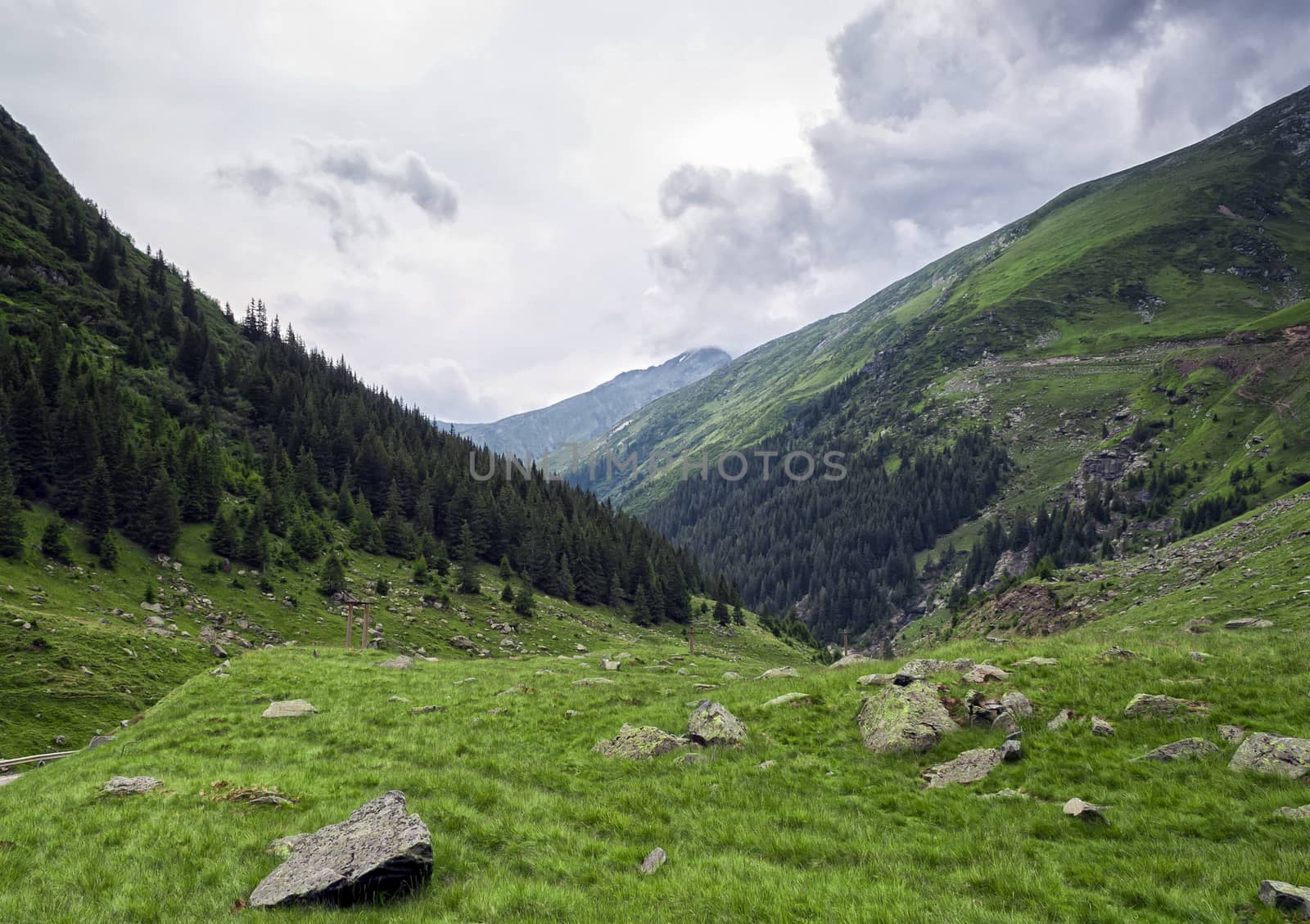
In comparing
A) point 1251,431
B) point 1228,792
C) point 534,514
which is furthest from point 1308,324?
→ point 1228,792

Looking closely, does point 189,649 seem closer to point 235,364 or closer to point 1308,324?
point 235,364

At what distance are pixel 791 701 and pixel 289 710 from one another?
18868mm

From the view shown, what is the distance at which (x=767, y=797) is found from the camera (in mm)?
13188

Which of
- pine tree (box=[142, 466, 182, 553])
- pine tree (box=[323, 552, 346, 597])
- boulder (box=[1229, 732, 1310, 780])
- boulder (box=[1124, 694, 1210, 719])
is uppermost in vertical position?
pine tree (box=[142, 466, 182, 553])

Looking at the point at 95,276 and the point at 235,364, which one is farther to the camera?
the point at 235,364

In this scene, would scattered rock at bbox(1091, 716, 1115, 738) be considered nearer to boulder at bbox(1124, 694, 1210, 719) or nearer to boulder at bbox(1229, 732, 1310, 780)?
boulder at bbox(1124, 694, 1210, 719)

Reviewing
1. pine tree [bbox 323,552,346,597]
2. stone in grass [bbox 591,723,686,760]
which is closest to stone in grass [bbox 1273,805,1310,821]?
stone in grass [bbox 591,723,686,760]

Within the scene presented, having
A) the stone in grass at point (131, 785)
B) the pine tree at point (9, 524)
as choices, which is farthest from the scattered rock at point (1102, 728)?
the pine tree at point (9, 524)

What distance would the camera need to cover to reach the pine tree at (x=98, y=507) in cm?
4538

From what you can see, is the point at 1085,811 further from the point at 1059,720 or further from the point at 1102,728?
the point at 1059,720

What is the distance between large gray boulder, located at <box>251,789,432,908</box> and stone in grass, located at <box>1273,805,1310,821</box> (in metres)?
14.7

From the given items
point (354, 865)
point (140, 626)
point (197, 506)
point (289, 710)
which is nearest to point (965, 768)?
point (354, 865)

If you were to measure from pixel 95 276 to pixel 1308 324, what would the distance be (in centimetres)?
26716

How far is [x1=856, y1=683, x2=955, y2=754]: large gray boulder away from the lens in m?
15.2
